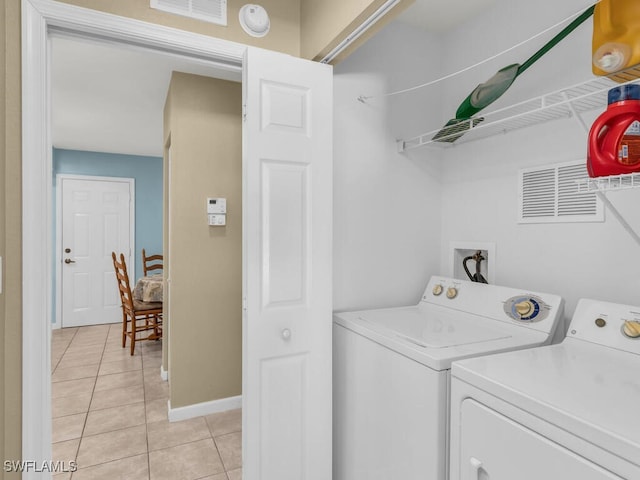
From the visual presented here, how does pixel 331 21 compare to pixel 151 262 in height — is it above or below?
above

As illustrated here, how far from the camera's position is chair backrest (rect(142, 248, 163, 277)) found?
532 cm

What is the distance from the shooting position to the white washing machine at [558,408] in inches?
29.6

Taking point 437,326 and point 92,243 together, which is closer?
point 437,326

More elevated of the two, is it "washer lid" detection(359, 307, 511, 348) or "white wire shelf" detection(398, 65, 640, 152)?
"white wire shelf" detection(398, 65, 640, 152)

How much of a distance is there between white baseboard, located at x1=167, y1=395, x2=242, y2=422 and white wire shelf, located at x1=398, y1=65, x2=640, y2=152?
226 centimetres

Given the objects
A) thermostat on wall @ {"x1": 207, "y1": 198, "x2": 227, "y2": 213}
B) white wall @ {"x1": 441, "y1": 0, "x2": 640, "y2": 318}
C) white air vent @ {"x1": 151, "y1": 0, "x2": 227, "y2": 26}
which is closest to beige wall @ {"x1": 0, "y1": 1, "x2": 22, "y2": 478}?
white air vent @ {"x1": 151, "y1": 0, "x2": 227, "y2": 26}

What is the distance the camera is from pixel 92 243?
5.43m

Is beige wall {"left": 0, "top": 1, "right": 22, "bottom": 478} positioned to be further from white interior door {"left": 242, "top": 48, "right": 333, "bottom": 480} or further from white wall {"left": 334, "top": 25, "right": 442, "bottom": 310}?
white wall {"left": 334, "top": 25, "right": 442, "bottom": 310}

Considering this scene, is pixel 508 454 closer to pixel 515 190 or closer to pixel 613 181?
pixel 613 181

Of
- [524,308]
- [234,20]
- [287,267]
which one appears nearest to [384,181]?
[287,267]

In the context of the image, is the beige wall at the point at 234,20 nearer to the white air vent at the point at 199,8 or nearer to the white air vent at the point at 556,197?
the white air vent at the point at 199,8

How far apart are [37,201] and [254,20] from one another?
1.11m

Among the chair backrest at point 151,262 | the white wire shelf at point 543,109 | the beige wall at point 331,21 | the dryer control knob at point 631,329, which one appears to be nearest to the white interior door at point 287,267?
the beige wall at point 331,21

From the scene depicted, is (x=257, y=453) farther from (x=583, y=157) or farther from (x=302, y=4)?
(x=302, y=4)
